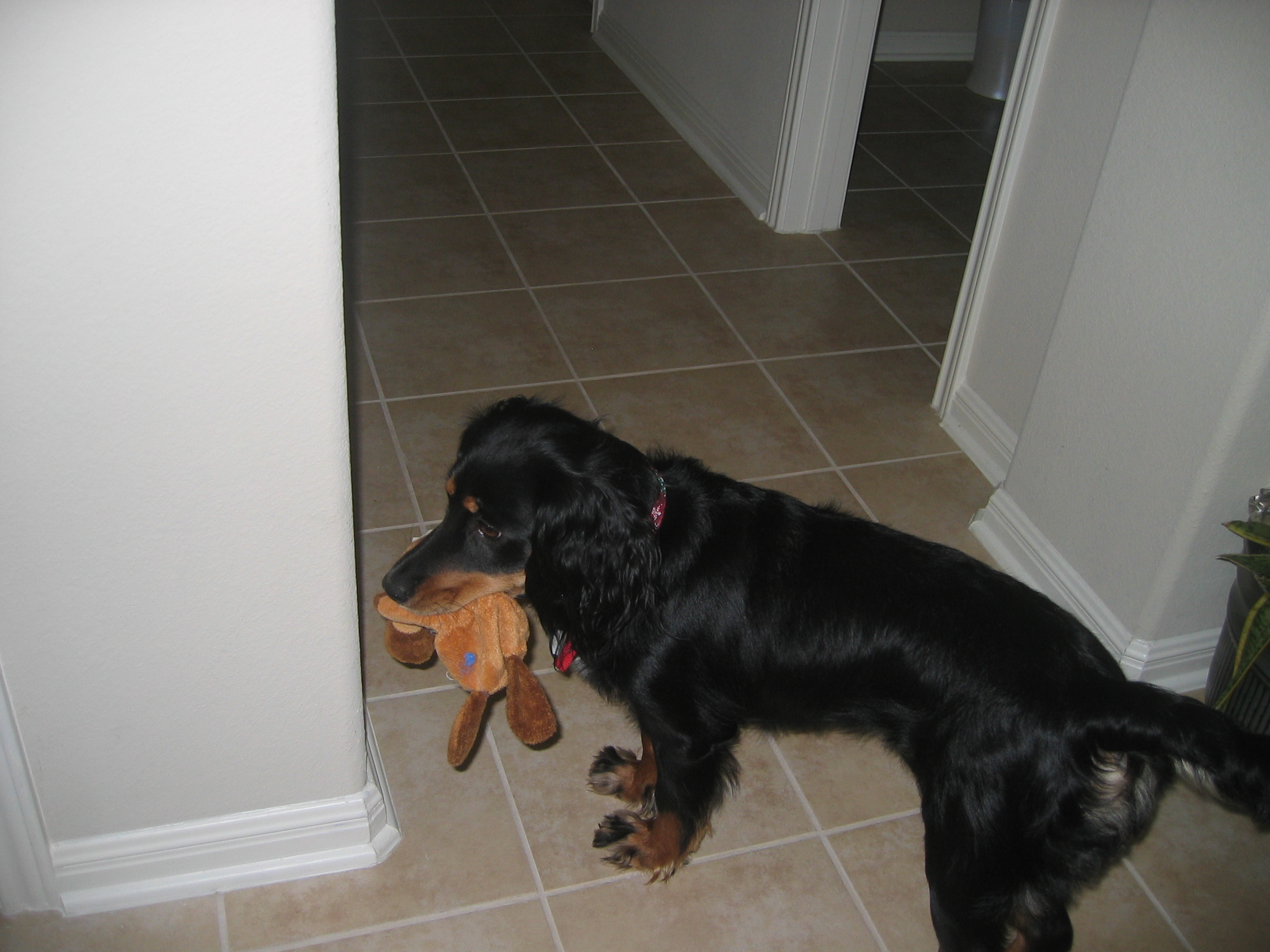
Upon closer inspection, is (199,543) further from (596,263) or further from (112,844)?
(596,263)

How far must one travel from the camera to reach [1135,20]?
234cm

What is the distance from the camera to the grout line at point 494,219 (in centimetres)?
329

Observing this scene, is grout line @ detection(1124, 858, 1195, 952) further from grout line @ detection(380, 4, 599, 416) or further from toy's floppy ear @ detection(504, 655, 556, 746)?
grout line @ detection(380, 4, 599, 416)

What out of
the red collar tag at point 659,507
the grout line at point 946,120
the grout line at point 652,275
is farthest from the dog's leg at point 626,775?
the grout line at point 946,120

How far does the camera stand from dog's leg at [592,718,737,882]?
6.08 feet

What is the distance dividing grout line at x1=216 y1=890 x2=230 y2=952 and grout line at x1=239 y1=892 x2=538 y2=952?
1.8 inches

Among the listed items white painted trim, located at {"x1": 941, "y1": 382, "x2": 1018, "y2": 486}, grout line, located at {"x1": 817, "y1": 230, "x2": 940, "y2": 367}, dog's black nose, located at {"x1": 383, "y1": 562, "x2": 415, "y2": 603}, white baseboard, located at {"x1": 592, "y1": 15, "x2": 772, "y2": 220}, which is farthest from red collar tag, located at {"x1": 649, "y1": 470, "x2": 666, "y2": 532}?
white baseboard, located at {"x1": 592, "y1": 15, "x2": 772, "y2": 220}

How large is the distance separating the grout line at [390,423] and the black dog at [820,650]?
1.00 meters

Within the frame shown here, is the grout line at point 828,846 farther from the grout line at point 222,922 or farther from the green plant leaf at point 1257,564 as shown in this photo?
the grout line at point 222,922

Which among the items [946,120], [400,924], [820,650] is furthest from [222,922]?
[946,120]

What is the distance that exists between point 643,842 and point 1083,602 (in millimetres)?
1230

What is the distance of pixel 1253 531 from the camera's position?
2014mm

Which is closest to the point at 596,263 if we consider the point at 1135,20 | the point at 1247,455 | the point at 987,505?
the point at 987,505

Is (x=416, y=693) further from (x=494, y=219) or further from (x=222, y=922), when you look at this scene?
(x=494, y=219)
